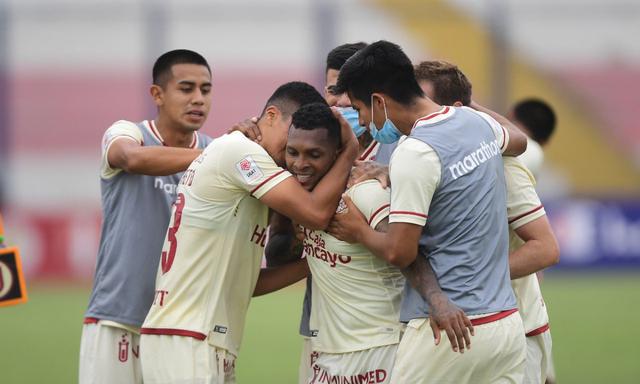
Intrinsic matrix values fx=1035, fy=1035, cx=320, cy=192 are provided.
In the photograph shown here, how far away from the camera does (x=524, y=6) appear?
1026 inches

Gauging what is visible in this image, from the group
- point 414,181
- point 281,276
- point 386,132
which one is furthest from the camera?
point 281,276

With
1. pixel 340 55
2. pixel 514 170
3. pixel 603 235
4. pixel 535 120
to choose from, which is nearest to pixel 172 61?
pixel 340 55

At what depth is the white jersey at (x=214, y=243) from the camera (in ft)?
17.6

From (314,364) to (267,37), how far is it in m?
22.1

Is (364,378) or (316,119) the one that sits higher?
(316,119)

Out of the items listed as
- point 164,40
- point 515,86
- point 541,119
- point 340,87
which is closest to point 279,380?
point 541,119

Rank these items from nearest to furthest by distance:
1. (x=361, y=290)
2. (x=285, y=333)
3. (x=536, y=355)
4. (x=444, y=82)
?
1. (x=361, y=290)
2. (x=444, y=82)
3. (x=536, y=355)
4. (x=285, y=333)

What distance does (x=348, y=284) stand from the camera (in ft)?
17.4

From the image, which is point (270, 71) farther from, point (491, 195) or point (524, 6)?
point (491, 195)

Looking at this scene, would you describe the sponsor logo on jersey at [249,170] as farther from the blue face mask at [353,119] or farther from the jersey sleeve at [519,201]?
the jersey sleeve at [519,201]

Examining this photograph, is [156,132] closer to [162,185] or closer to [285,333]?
[162,185]

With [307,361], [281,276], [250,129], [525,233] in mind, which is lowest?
[307,361]

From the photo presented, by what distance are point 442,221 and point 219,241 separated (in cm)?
123

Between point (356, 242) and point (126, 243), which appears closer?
point (356, 242)
